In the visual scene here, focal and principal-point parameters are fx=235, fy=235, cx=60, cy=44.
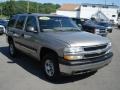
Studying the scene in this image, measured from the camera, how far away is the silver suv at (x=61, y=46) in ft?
19.9

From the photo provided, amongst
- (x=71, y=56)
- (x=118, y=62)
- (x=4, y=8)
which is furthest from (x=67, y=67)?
(x=4, y=8)

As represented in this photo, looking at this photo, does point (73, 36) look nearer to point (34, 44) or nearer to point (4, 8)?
point (34, 44)

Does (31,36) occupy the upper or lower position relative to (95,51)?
upper

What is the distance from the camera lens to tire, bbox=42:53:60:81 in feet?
21.1

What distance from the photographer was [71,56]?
→ 6.01 meters

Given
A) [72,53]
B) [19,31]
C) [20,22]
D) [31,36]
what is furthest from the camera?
[20,22]

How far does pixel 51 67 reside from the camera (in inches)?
264

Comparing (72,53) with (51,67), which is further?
(51,67)

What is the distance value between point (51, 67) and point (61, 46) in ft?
2.90

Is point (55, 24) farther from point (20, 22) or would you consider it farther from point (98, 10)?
point (98, 10)

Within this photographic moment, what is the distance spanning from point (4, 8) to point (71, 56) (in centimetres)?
7404

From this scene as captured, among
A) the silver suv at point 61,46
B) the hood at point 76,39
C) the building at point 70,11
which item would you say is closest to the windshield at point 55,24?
the silver suv at point 61,46

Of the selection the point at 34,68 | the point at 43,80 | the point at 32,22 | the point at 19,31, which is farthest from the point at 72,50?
the point at 19,31

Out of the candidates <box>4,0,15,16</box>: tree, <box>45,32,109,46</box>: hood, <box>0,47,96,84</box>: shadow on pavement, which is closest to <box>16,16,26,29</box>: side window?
<box>0,47,96,84</box>: shadow on pavement
